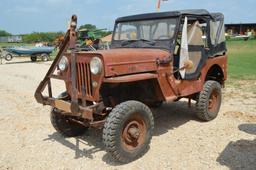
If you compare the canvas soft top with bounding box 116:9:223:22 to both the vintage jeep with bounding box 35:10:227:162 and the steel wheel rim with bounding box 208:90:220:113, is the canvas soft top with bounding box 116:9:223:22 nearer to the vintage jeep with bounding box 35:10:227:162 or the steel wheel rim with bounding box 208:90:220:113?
the vintage jeep with bounding box 35:10:227:162

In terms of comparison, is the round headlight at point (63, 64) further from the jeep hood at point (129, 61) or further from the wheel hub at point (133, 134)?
the wheel hub at point (133, 134)

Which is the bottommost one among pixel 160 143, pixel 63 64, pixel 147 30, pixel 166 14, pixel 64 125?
pixel 160 143

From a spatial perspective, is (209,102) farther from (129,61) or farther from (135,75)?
(129,61)

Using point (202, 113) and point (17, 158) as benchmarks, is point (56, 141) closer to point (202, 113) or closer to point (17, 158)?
point (17, 158)

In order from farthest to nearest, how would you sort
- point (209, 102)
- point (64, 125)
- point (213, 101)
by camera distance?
point (213, 101) < point (209, 102) < point (64, 125)

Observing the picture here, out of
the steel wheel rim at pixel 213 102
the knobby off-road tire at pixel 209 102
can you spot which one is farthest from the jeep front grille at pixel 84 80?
the steel wheel rim at pixel 213 102

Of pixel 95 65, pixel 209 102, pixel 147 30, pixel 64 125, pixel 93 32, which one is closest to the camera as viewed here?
pixel 95 65

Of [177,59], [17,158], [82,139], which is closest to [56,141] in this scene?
[82,139]

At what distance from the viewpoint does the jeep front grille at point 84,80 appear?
185 inches

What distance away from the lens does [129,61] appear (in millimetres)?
4750

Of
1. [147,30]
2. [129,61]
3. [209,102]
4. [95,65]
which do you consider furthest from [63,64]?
[209,102]

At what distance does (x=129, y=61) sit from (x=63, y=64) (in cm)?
108

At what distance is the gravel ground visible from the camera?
4562mm

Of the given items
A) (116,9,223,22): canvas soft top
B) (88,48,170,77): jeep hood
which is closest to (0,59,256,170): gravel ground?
(88,48,170,77): jeep hood
